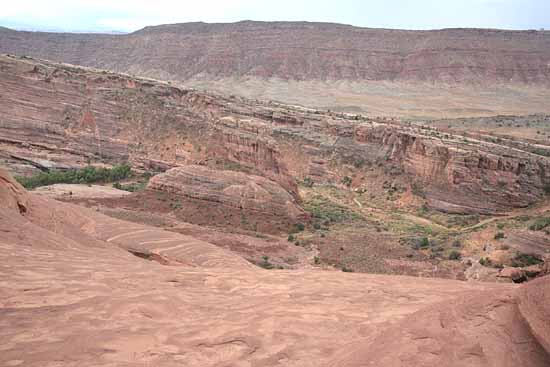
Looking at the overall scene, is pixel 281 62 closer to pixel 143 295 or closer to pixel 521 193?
pixel 521 193

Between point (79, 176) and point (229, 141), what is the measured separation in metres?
8.30

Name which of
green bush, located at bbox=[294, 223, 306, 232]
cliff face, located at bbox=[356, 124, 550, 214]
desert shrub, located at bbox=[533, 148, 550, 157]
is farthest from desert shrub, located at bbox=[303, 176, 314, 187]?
desert shrub, located at bbox=[533, 148, 550, 157]

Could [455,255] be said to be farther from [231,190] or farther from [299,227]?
[231,190]

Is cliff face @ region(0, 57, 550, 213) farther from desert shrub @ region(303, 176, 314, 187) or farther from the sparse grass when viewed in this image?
the sparse grass

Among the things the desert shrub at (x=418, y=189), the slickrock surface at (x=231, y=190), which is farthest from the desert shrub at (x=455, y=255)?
the desert shrub at (x=418, y=189)

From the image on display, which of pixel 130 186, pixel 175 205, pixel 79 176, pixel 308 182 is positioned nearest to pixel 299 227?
pixel 175 205

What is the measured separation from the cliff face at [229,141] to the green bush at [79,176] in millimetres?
1482

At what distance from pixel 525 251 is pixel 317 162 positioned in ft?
52.1

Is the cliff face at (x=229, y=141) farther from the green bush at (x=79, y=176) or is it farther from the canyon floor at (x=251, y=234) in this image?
the green bush at (x=79, y=176)

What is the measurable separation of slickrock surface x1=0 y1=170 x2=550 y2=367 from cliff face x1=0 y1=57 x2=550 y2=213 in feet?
56.9

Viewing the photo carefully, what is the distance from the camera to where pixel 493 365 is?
3342 millimetres

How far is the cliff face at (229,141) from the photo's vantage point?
2566 centimetres

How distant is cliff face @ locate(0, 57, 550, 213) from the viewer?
25.7 metres

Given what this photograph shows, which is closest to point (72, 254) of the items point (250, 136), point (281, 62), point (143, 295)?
point (143, 295)
